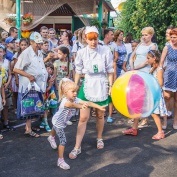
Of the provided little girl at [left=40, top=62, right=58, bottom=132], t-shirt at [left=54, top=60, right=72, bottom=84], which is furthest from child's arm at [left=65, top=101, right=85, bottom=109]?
t-shirt at [left=54, top=60, right=72, bottom=84]

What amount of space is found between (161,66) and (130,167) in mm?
2190

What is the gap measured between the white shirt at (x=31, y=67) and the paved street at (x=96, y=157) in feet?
3.07

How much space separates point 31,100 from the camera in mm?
5555

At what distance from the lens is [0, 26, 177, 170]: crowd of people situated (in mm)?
4508

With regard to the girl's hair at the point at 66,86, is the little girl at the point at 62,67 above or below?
above

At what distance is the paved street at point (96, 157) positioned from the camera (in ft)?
14.0

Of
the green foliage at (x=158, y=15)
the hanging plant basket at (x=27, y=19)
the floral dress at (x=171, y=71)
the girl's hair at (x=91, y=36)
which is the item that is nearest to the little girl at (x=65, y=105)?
the girl's hair at (x=91, y=36)

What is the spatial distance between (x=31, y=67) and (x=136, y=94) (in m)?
2.00

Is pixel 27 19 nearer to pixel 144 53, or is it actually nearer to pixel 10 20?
pixel 10 20

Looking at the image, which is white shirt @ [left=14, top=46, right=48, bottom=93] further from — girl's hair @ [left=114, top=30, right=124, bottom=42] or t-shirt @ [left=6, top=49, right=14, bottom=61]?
girl's hair @ [left=114, top=30, right=124, bottom=42]

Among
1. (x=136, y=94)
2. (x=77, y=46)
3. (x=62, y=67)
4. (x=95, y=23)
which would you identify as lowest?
(x=136, y=94)

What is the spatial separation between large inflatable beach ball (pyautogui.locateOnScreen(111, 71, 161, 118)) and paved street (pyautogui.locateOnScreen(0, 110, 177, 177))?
0.74 meters

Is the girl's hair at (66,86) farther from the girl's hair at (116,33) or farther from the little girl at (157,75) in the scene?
Answer: the girl's hair at (116,33)

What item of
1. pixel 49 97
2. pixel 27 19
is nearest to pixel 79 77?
pixel 49 97
